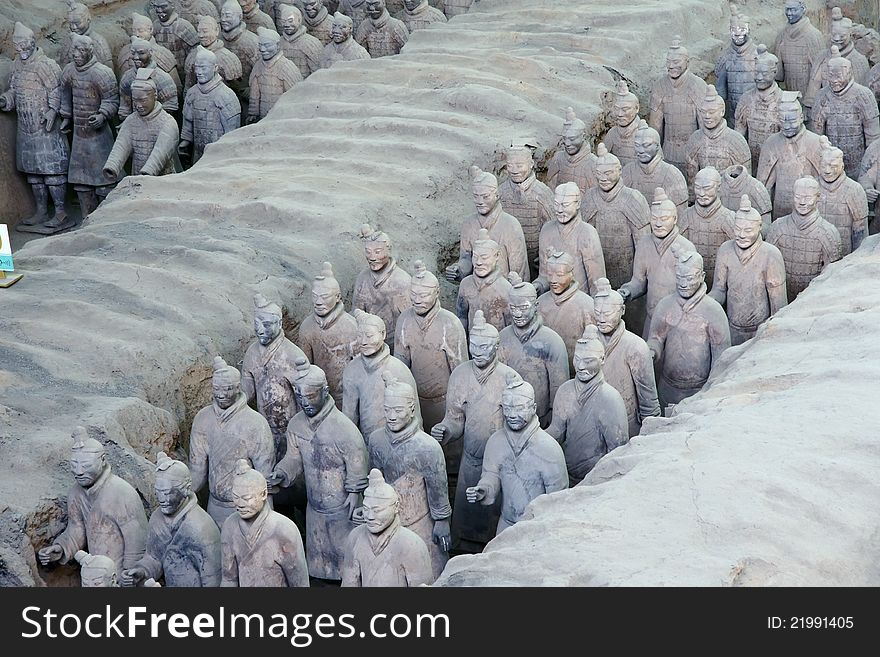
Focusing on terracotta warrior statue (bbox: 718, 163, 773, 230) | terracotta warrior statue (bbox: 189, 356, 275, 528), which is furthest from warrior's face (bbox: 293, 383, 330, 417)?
terracotta warrior statue (bbox: 718, 163, 773, 230)

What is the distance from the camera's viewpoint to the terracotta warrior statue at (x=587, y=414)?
741cm

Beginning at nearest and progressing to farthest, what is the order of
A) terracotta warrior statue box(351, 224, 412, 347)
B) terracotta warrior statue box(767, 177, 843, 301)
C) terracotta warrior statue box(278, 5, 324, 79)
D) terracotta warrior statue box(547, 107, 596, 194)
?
terracotta warrior statue box(351, 224, 412, 347)
terracotta warrior statue box(767, 177, 843, 301)
terracotta warrior statue box(547, 107, 596, 194)
terracotta warrior statue box(278, 5, 324, 79)

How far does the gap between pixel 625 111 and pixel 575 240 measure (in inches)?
64.3

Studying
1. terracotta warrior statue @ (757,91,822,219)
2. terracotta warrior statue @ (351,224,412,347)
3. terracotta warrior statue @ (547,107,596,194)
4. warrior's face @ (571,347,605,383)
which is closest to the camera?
warrior's face @ (571,347,605,383)

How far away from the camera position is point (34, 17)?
12.7 m

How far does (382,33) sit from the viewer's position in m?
12.3

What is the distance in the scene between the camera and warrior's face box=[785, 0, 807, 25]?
37.1 ft

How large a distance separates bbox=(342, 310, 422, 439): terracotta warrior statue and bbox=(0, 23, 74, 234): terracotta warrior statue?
509 cm

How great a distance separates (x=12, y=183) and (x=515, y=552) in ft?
24.2

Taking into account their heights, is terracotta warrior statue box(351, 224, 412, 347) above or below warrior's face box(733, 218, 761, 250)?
below

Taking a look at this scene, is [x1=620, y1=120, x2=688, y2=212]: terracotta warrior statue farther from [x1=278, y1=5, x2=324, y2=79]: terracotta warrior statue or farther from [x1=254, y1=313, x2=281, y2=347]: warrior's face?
[x1=278, y1=5, x2=324, y2=79]: terracotta warrior statue

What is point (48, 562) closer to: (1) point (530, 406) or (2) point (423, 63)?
(1) point (530, 406)

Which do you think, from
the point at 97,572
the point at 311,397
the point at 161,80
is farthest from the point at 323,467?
the point at 161,80

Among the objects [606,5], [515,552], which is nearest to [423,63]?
[606,5]
